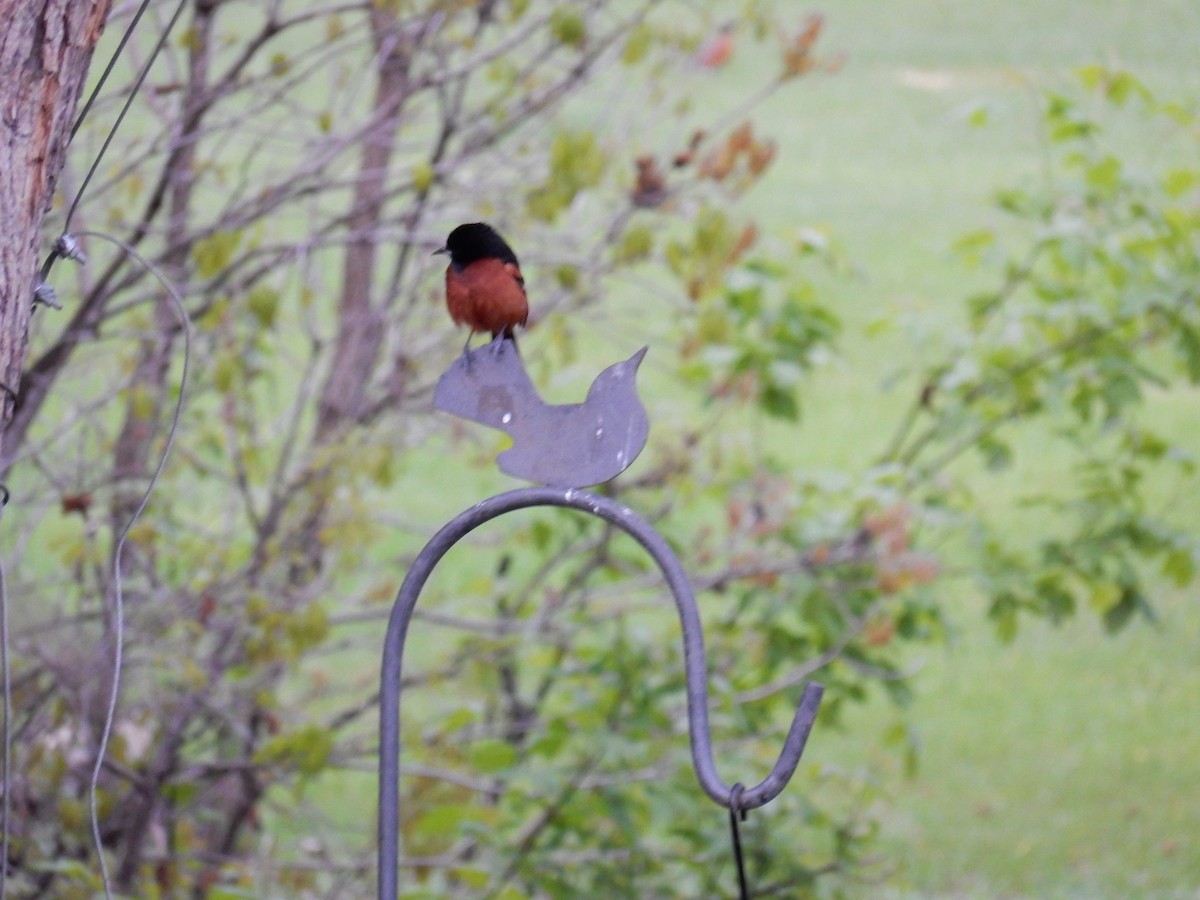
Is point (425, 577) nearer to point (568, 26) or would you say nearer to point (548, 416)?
point (548, 416)

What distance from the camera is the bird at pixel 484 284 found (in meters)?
1.92

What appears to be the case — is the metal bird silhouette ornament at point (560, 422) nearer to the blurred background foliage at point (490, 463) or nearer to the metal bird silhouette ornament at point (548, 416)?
the metal bird silhouette ornament at point (548, 416)

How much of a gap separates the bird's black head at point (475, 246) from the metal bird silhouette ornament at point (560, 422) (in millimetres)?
435

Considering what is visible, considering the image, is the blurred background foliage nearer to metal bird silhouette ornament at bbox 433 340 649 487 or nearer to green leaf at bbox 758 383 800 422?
green leaf at bbox 758 383 800 422

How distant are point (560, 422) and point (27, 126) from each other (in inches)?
24.4

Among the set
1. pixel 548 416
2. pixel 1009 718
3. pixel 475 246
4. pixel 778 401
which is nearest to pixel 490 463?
pixel 778 401

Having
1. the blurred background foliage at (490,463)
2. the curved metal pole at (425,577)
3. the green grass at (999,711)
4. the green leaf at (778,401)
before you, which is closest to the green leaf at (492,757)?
the blurred background foliage at (490,463)

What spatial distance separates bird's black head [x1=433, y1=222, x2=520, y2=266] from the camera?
78.7 inches

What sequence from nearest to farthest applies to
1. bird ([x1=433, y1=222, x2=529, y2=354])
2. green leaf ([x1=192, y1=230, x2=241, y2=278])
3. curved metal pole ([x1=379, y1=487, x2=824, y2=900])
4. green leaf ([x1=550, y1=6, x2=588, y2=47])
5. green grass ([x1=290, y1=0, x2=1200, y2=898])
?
curved metal pole ([x1=379, y1=487, x2=824, y2=900]), bird ([x1=433, y1=222, x2=529, y2=354]), green leaf ([x1=192, y1=230, x2=241, y2=278]), green leaf ([x1=550, y1=6, x2=588, y2=47]), green grass ([x1=290, y1=0, x2=1200, y2=898])

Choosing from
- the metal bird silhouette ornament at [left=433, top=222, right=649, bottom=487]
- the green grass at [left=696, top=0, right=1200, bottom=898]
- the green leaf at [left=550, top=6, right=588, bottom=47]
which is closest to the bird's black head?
the metal bird silhouette ornament at [left=433, top=222, right=649, bottom=487]

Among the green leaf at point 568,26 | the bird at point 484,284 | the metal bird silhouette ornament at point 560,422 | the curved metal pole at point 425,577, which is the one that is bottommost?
the curved metal pole at point 425,577

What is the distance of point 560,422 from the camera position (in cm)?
155

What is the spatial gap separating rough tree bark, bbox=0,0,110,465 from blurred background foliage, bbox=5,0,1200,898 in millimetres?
1589

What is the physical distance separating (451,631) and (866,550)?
10.4 feet
